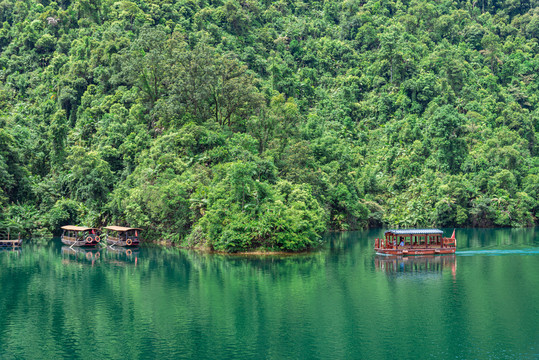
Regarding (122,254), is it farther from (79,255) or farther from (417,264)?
(417,264)

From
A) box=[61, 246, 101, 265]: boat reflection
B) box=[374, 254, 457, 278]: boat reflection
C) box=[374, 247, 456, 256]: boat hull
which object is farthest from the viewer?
box=[374, 247, 456, 256]: boat hull

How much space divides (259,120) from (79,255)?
32.3 meters

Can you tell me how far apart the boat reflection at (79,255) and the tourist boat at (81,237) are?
125cm

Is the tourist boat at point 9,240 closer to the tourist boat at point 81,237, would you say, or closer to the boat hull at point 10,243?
the boat hull at point 10,243

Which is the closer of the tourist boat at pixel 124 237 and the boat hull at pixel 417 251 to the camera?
the boat hull at pixel 417 251

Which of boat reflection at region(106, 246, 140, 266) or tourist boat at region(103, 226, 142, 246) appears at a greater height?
tourist boat at region(103, 226, 142, 246)

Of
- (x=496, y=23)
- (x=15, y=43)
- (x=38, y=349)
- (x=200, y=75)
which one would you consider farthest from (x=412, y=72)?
(x=38, y=349)

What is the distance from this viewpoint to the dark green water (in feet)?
101

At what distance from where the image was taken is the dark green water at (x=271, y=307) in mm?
30812

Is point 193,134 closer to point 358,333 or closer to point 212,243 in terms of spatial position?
point 212,243

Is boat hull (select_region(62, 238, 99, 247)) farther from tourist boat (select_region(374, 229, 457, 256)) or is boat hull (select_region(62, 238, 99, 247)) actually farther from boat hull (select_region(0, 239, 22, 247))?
tourist boat (select_region(374, 229, 457, 256))

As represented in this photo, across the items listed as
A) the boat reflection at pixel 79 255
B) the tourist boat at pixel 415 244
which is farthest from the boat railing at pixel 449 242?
the boat reflection at pixel 79 255

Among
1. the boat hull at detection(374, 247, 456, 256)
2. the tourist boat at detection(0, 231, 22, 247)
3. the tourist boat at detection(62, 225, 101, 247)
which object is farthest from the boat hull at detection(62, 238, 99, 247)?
the boat hull at detection(374, 247, 456, 256)

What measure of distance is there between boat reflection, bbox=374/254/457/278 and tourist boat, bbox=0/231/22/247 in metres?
43.3
